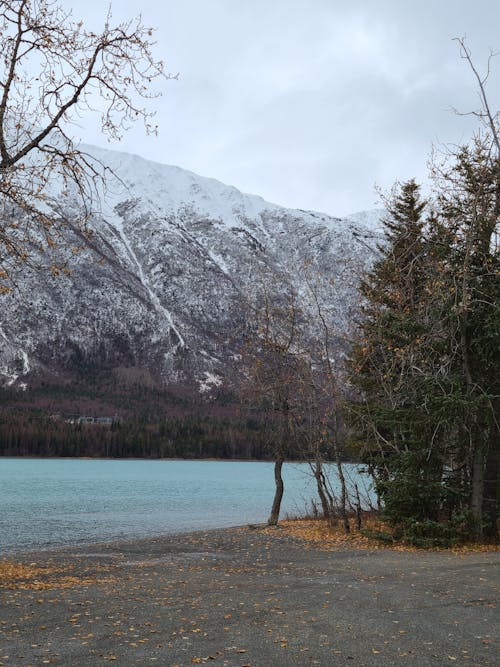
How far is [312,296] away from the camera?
24.8m

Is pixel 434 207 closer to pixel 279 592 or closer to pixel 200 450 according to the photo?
pixel 279 592

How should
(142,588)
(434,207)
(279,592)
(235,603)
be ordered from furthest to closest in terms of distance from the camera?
(434,207)
(142,588)
(279,592)
(235,603)

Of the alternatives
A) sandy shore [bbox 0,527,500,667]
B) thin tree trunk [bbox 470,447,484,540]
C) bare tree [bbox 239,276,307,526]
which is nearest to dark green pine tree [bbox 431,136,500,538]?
thin tree trunk [bbox 470,447,484,540]

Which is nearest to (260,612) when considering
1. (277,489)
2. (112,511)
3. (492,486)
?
(492,486)

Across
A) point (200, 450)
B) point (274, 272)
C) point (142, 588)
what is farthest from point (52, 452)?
point (142, 588)

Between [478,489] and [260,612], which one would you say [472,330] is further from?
[260,612]

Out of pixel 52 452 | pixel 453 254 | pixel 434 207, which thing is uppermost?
pixel 434 207

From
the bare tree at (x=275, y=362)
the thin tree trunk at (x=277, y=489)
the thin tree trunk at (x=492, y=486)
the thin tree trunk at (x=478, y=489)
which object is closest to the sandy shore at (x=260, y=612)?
the thin tree trunk at (x=478, y=489)

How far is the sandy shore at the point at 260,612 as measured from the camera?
802cm

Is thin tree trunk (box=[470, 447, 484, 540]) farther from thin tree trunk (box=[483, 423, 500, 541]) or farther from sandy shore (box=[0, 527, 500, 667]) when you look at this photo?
sandy shore (box=[0, 527, 500, 667])

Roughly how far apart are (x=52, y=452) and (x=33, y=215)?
507ft

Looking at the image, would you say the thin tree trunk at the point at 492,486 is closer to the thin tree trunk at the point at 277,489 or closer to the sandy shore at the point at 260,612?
the sandy shore at the point at 260,612

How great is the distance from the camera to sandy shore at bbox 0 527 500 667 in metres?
8.02

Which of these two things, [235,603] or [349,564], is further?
[349,564]
